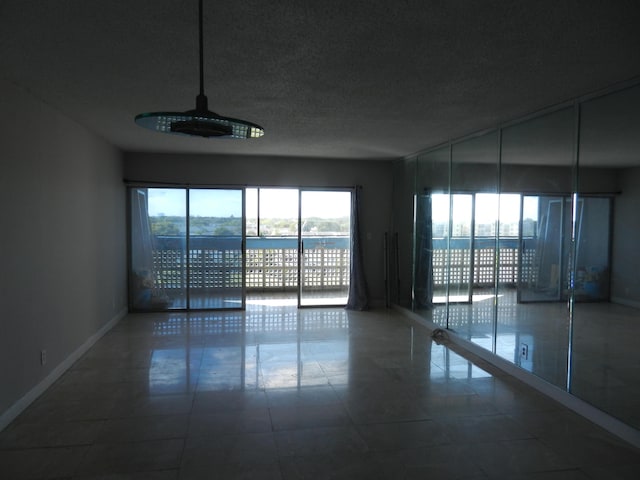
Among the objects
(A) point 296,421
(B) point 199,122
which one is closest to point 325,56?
(B) point 199,122

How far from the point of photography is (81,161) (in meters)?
4.52

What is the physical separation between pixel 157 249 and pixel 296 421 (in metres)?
4.34

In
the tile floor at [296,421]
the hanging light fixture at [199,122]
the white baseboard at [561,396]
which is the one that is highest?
the hanging light fixture at [199,122]

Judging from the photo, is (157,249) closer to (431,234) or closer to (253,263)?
(253,263)

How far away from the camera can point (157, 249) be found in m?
6.66

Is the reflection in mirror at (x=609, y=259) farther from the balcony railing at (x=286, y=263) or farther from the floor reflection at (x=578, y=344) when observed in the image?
the balcony railing at (x=286, y=263)

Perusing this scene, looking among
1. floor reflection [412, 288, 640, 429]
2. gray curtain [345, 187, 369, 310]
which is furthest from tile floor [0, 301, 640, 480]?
gray curtain [345, 187, 369, 310]

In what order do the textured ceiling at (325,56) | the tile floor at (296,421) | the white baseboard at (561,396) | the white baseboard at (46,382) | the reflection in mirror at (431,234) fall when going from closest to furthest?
1. the textured ceiling at (325,56)
2. the tile floor at (296,421)
3. the white baseboard at (561,396)
4. the white baseboard at (46,382)
5. the reflection in mirror at (431,234)

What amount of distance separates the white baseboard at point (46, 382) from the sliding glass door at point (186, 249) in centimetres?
132

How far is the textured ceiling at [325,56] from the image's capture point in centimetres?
201

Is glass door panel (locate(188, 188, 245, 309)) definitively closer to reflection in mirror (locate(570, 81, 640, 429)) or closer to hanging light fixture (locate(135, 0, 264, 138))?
reflection in mirror (locate(570, 81, 640, 429))

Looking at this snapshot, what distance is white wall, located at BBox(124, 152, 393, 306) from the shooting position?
258 inches

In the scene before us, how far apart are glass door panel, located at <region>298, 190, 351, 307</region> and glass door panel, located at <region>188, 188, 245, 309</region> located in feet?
3.17

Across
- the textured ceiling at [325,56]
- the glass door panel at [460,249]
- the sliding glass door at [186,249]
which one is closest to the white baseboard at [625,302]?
the textured ceiling at [325,56]
